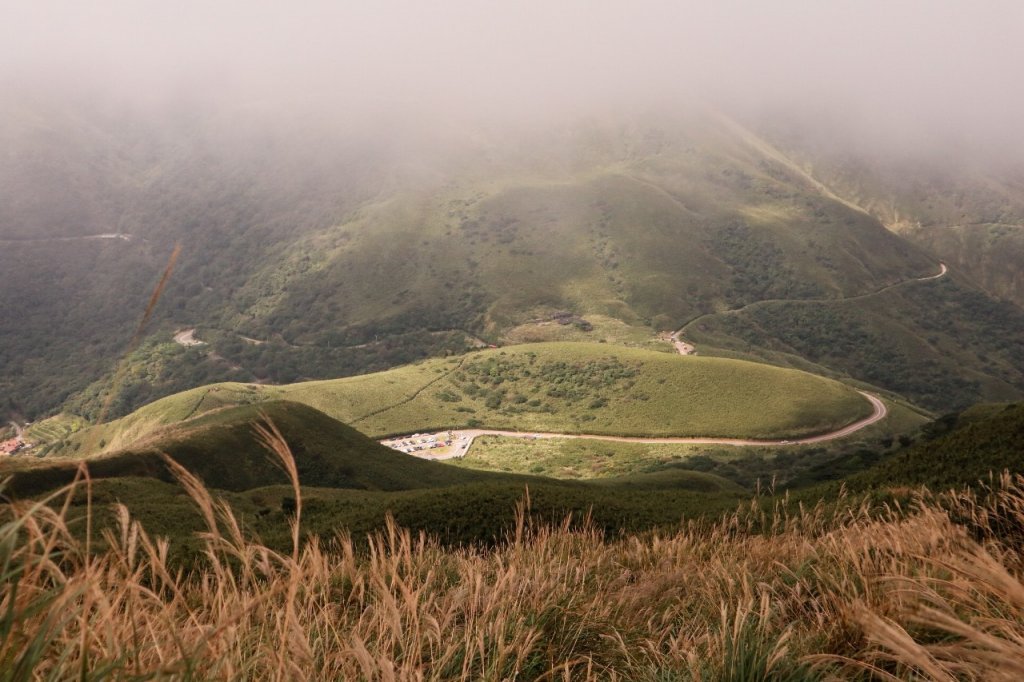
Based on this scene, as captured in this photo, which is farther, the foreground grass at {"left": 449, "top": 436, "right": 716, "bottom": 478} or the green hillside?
the foreground grass at {"left": 449, "top": 436, "right": 716, "bottom": 478}

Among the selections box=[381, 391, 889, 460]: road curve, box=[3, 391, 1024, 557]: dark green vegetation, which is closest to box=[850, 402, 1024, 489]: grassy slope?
box=[3, 391, 1024, 557]: dark green vegetation

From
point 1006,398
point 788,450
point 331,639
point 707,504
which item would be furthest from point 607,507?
point 1006,398

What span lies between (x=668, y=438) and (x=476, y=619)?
5277 inches

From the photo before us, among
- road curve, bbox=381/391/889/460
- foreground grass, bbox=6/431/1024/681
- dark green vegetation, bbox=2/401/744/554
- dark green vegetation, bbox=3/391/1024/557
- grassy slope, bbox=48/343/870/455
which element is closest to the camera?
foreground grass, bbox=6/431/1024/681

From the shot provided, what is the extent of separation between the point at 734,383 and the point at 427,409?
220 ft

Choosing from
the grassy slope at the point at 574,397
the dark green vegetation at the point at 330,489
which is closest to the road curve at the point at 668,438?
the grassy slope at the point at 574,397

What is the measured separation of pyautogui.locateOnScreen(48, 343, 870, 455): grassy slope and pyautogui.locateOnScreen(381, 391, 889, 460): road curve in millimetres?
1580

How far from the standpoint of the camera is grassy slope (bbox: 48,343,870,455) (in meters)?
134

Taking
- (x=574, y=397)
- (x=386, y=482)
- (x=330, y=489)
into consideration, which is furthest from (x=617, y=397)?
(x=330, y=489)

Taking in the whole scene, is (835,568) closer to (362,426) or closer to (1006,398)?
(362,426)

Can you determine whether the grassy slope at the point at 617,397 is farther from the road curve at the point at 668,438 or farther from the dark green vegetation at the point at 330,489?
the dark green vegetation at the point at 330,489

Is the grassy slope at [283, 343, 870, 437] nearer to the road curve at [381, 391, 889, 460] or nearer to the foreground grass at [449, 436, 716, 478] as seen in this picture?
the road curve at [381, 391, 889, 460]

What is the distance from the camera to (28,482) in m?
42.3

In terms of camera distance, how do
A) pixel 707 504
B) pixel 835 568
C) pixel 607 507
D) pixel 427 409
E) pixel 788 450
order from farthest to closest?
pixel 427 409
pixel 788 450
pixel 707 504
pixel 607 507
pixel 835 568
